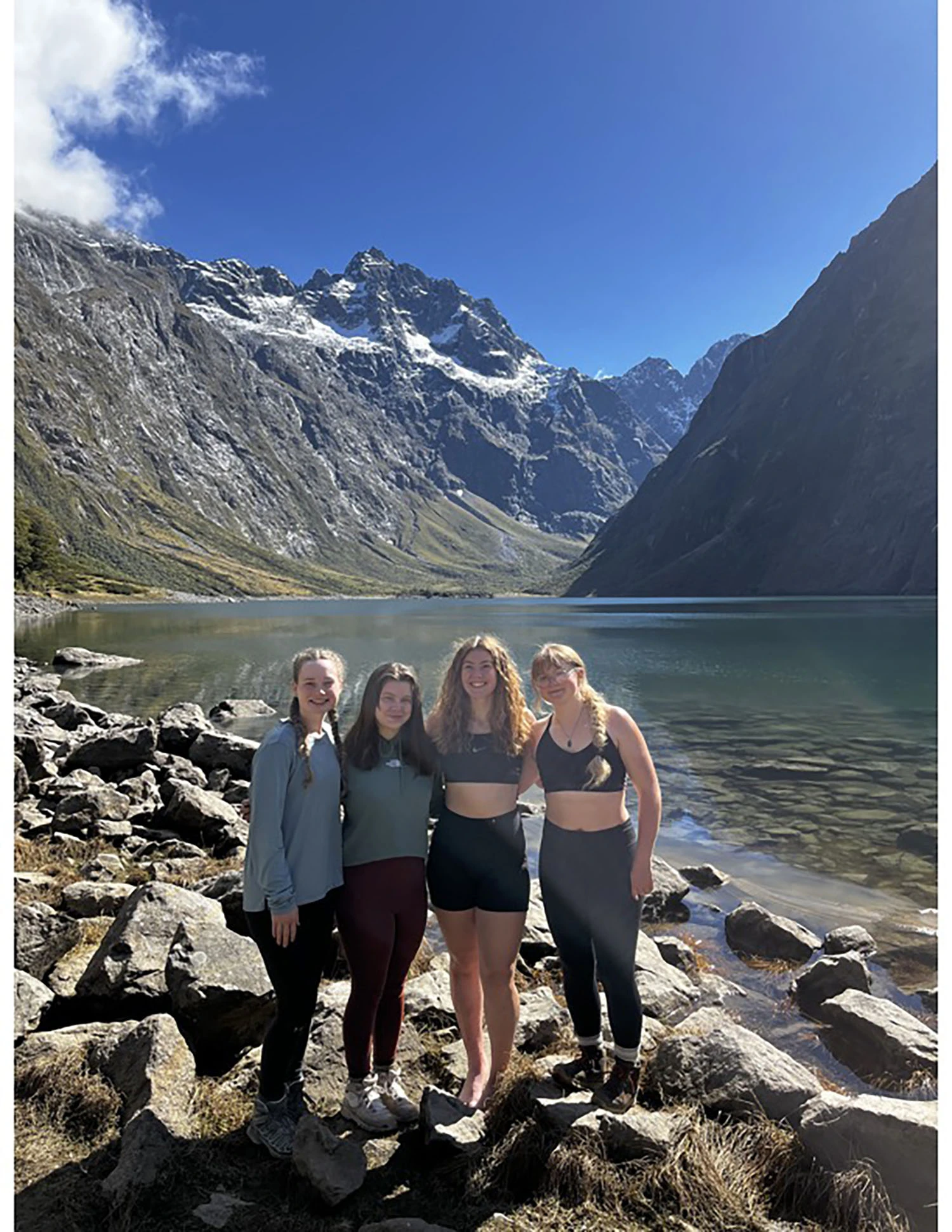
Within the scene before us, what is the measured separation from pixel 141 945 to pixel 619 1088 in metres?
3.87

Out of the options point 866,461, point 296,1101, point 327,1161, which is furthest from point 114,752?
point 866,461

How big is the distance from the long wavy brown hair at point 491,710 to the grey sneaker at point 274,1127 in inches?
98.2

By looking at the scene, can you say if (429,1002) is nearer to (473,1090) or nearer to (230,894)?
(473,1090)

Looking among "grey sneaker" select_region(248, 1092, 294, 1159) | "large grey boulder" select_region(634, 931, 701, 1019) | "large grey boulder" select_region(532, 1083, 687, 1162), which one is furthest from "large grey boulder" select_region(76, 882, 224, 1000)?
"large grey boulder" select_region(634, 931, 701, 1019)

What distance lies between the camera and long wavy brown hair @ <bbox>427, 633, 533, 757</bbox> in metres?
5.50

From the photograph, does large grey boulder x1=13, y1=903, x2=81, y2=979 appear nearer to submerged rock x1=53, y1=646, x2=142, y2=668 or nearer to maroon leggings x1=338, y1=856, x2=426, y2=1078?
maroon leggings x1=338, y1=856, x2=426, y2=1078

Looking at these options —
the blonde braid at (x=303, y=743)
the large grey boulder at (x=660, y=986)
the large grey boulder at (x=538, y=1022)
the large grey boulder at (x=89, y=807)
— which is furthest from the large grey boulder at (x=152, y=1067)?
the large grey boulder at (x=89, y=807)

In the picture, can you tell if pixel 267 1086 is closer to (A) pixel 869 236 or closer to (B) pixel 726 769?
(B) pixel 726 769

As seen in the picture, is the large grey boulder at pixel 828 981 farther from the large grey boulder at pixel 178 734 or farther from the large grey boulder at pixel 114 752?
the large grey boulder at pixel 178 734

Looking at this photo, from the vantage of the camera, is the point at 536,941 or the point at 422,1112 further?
the point at 536,941

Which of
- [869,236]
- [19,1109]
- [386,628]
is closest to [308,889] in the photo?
[19,1109]

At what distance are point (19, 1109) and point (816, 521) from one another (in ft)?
638

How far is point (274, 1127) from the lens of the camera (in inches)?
189

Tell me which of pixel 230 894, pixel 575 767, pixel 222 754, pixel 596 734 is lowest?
pixel 222 754
